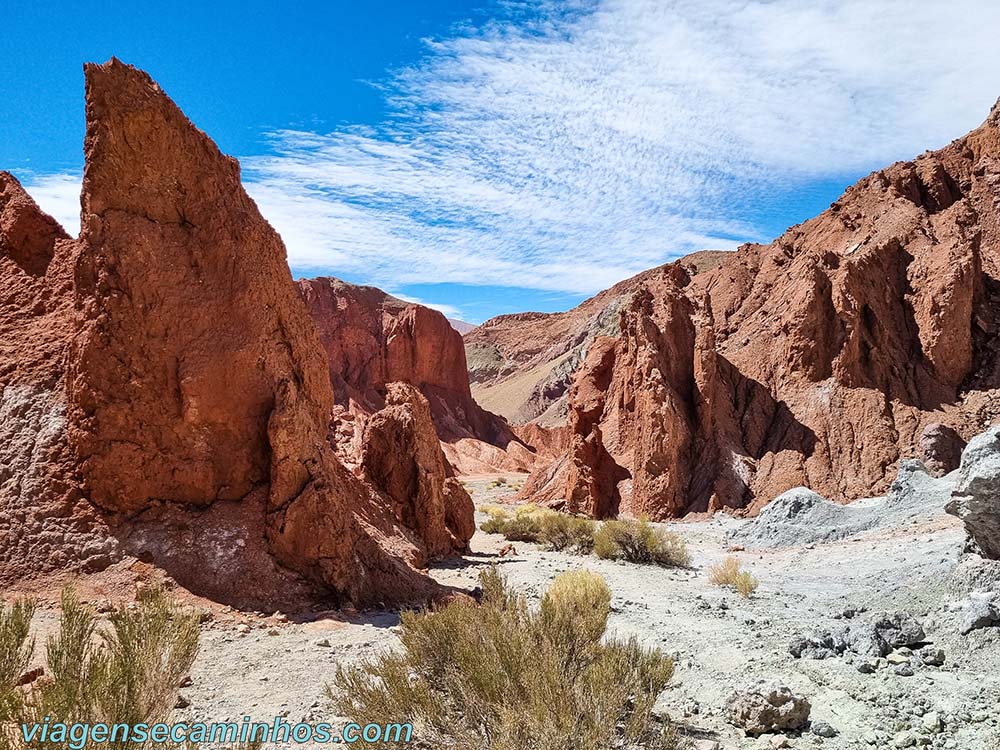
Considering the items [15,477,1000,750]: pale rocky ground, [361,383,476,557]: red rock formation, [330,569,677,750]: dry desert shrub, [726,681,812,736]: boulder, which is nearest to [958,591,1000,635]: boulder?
[15,477,1000,750]: pale rocky ground

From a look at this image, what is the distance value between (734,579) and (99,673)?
964 cm

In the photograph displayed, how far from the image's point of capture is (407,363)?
56594mm

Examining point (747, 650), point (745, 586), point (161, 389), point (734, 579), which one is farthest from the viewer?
point (734, 579)

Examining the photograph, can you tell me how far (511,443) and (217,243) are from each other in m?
47.7

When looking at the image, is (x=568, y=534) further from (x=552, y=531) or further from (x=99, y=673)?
(x=99, y=673)

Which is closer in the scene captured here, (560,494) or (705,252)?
(560,494)

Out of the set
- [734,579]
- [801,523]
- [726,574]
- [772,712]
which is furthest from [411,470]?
[801,523]

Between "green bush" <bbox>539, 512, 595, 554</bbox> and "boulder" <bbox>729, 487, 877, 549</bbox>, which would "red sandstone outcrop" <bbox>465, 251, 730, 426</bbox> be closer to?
"boulder" <bbox>729, 487, 877, 549</bbox>

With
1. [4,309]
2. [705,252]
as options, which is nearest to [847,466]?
[4,309]

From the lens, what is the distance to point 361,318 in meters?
56.4

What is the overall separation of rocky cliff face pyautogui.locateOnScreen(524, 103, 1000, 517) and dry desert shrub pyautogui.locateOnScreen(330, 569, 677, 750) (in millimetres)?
17373

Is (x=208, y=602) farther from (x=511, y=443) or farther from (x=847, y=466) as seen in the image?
(x=511, y=443)

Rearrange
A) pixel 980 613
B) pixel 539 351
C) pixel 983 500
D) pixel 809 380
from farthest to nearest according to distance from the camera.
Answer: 1. pixel 539 351
2. pixel 809 380
3. pixel 983 500
4. pixel 980 613

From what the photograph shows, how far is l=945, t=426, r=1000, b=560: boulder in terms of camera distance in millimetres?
7379
